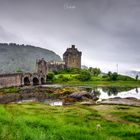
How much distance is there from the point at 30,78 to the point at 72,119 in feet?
451

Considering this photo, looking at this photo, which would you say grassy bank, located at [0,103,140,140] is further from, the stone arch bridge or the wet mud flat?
the stone arch bridge

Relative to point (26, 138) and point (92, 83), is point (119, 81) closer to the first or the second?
point (92, 83)

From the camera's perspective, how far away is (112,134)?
33219mm

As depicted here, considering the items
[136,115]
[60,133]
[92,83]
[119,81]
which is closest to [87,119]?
[136,115]

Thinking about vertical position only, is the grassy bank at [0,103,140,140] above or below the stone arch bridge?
below

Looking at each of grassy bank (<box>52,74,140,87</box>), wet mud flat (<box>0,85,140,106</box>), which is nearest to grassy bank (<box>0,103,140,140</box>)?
wet mud flat (<box>0,85,140,106</box>)

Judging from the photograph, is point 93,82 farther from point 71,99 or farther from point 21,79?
point 71,99

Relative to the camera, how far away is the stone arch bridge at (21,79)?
481 ft

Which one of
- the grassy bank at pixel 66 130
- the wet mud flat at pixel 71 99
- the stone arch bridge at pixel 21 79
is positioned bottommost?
the wet mud flat at pixel 71 99

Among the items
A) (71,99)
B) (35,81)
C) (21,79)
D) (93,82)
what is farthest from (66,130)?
(35,81)

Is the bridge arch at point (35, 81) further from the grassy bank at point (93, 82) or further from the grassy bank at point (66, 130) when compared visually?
the grassy bank at point (66, 130)

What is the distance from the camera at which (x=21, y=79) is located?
553 feet

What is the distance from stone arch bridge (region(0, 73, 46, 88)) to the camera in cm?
14655

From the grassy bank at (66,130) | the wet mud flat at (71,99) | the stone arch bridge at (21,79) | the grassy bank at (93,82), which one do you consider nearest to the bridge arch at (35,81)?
the stone arch bridge at (21,79)
